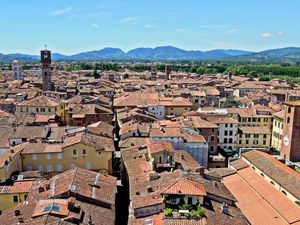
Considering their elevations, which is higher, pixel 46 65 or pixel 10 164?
pixel 46 65

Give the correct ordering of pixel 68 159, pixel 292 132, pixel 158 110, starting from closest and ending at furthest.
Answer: pixel 68 159
pixel 292 132
pixel 158 110

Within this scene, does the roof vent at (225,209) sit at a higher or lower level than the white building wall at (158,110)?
lower

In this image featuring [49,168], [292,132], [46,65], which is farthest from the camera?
[46,65]

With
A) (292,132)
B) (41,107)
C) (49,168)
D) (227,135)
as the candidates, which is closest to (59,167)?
(49,168)

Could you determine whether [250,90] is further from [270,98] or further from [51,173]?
[51,173]

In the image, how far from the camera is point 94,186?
3381 cm

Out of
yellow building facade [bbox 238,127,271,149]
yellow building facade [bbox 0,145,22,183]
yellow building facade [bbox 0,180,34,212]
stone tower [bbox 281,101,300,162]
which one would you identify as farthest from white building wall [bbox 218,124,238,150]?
yellow building facade [bbox 0,180,34,212]

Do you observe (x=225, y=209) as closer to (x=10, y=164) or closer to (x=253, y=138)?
(x=10, y=164)

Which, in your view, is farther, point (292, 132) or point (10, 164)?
point (292, 132)

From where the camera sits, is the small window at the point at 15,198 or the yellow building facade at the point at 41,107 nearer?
the small window at the point at 15,198

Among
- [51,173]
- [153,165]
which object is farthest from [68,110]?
[153,165]

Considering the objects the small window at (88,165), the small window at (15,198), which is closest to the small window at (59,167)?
the small window at (88,165)

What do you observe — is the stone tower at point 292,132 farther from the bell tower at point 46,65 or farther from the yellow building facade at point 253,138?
the bell tower at point 46,65

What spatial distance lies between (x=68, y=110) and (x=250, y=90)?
96.2 m
